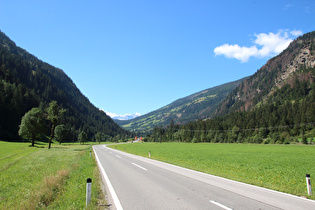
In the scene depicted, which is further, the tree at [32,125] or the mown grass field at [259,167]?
the tree at [32,125]

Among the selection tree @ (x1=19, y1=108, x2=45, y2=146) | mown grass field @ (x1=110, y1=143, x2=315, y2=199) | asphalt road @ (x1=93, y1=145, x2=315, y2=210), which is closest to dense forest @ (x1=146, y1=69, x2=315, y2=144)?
mown grass field @ (x1=110, y1=143, x2=315, y2=199)

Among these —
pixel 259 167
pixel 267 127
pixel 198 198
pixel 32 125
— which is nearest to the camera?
pixel 198 198

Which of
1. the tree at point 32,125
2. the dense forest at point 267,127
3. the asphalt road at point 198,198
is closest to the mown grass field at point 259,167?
the asphalt road at point 198,198

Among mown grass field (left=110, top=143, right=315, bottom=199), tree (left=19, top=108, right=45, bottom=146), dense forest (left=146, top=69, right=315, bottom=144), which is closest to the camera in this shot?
mown grass field (left=110, top=143, right=315, bottom=199)

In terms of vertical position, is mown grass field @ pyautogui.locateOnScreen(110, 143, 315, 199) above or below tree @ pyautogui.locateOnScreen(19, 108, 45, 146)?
below

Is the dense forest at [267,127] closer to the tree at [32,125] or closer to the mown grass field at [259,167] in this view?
the mown grass field at [259,167]

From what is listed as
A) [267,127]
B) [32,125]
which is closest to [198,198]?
[32,125]

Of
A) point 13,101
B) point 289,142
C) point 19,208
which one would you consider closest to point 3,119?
point 13,101

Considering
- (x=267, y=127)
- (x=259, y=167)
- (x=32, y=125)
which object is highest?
(x=267, y=127)

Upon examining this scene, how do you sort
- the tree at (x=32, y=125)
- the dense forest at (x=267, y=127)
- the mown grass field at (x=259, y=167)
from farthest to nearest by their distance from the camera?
the dense forest at (x=267, y=127), the tree at (x=32, y=125), the mown grass field at (x=259, y=167)

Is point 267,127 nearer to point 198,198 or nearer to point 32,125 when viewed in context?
point 32,125

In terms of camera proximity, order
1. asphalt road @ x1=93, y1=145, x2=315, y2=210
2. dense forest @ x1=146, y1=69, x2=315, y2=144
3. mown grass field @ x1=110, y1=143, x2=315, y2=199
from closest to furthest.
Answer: asphalt road @ x1=93, y1=145, x2=315, y2=210, mown grass field @ x1=110, y1=143, x2=315, y2=199, dense forest @ x1=146, y1=69, x2=315, y2=144

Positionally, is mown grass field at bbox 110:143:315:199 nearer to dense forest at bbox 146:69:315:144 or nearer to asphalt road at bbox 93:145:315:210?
asphalt road at bbox 93:145:315:210

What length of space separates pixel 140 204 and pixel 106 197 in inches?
85.6
